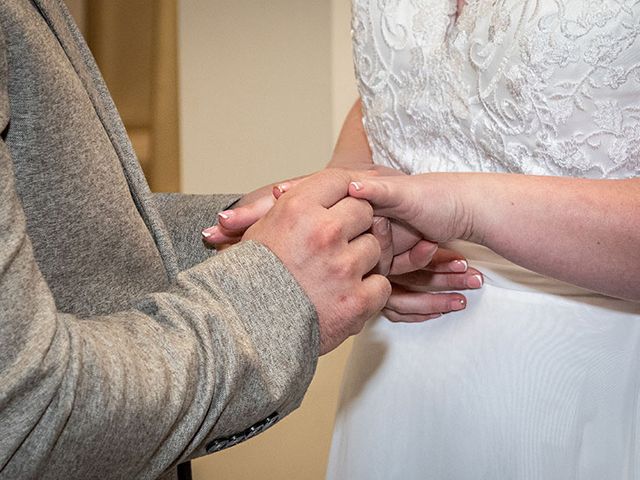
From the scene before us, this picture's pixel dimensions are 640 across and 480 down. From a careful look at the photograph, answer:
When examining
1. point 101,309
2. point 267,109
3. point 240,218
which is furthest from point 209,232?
point 267,109

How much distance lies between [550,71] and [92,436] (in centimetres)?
71

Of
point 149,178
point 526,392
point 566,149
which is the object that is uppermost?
point 566,149

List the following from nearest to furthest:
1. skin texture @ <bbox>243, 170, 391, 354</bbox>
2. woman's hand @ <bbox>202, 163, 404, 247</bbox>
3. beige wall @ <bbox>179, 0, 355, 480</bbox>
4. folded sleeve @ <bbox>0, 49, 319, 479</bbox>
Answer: folded sleeve @ <bbox>0, 49, 319, 479</bbox> → skin texture @ <bbox>243, 170, 391, 354</bbox> → woman's hand @ <bbox>202, 163, 404, 247</bbox> → beige wall @ <bbox>179, 0, 355, 480</bbox>

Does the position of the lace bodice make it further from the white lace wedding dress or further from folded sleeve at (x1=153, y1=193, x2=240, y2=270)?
folded sleeve at (x1=153, y1=193, x2=240, y2=270)

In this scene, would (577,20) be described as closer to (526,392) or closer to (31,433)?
(526,392)

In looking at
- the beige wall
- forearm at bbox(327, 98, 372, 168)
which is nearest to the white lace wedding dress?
forearm at bbox(327, 98, 372, 168)

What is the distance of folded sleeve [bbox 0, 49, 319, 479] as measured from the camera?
733 millimetres

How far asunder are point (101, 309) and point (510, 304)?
0.53 m

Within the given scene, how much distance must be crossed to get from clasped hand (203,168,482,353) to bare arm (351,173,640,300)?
0.13 ft

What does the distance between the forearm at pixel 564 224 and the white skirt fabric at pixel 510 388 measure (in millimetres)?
101

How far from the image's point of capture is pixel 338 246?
3.23ft

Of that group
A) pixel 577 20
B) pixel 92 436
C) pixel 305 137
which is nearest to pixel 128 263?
pixel 92 436

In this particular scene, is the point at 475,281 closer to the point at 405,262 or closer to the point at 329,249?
the point at 405,262

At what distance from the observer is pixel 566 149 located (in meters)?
1.18
